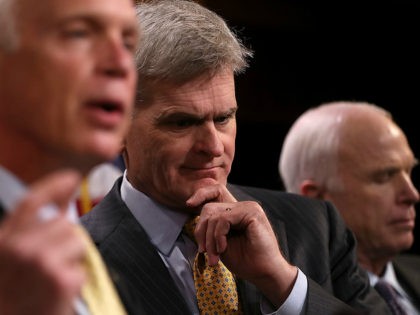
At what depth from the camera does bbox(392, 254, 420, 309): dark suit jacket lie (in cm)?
316

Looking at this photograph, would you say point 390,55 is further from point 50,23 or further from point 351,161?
point 50,23

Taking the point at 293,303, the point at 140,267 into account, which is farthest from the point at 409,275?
the point at 140,267

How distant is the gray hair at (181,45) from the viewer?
1969 mm

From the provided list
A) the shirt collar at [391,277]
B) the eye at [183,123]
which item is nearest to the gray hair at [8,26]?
the eye at [183,123]

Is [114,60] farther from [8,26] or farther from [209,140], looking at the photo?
[209,140]

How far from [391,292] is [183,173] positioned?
47.8 inches

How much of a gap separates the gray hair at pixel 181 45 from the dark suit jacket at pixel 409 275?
1.44 m

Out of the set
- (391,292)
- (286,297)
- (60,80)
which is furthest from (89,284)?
(391,292)

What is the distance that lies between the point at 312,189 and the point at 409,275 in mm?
476

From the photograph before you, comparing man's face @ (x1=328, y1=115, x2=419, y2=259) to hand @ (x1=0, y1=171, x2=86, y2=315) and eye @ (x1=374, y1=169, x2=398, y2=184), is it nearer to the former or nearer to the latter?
eye @ (x1=374, y1=169, x2=398, y2=184)

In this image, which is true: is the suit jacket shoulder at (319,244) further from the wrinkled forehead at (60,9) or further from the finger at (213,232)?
the wrinkled forehead at (60,9)

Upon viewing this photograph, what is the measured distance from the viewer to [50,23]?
3.43 ft

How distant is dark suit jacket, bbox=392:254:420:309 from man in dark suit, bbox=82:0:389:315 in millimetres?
1153

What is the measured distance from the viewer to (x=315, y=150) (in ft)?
10.2
